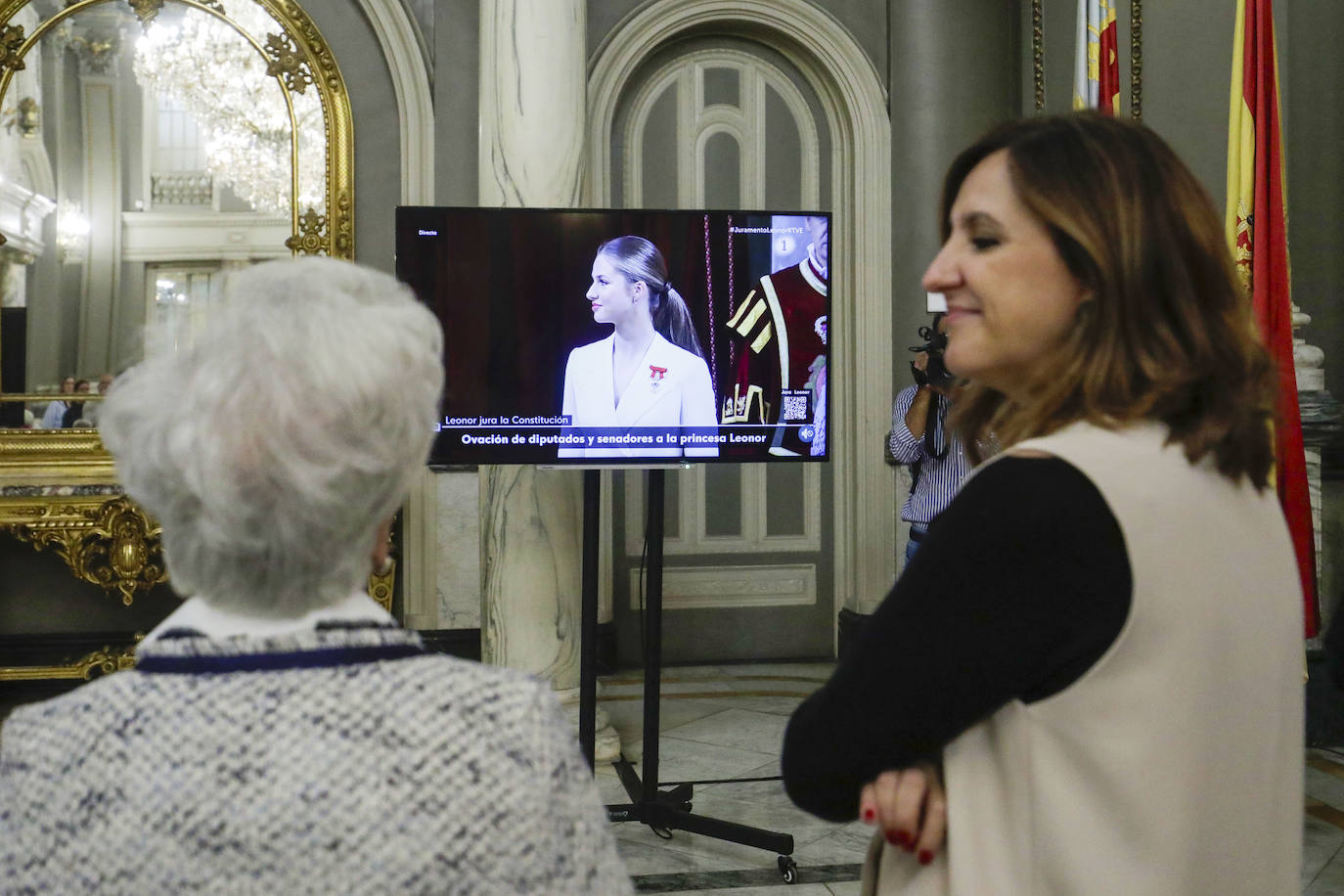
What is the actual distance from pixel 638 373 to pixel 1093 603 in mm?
2337

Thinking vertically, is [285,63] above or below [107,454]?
above

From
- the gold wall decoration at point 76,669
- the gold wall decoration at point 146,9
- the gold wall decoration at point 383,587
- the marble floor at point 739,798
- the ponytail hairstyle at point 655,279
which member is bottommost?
the marble floor at point 739,798

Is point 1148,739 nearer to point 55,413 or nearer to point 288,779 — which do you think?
point 288,779

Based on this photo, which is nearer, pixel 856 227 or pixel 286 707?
pixel 286 707

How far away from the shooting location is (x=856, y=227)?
18.9ft

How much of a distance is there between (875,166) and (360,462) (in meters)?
5.11

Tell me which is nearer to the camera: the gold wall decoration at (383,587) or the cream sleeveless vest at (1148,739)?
the cream sleeveless vest at (1148,739)

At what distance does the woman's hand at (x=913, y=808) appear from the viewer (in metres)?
0.98

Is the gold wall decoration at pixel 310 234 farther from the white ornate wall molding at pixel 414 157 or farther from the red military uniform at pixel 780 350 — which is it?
the red military uniform at pixel 780 350

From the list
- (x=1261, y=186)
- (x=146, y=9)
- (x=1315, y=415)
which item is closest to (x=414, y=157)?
(x=146, y=9)

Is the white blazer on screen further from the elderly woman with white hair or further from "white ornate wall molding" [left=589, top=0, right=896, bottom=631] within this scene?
"white ornate wall molding" [left=589, top=0, right=896, bottom=631]

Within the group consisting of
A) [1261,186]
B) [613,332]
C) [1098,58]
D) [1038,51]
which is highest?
[1038,51]

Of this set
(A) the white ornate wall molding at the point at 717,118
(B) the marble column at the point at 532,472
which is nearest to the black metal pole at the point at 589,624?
(B) the marble column at the point at 532,472

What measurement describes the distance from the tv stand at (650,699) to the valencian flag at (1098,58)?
7.11 ft
